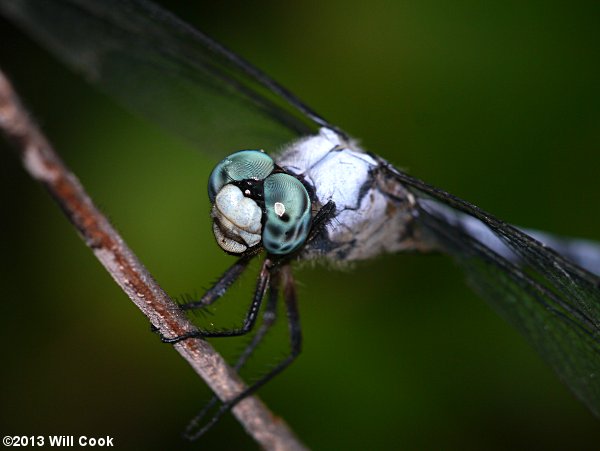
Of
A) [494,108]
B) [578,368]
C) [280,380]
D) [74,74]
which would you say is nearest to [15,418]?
[280,380]

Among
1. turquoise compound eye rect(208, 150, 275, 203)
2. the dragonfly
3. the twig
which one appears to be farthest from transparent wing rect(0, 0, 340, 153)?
the twig

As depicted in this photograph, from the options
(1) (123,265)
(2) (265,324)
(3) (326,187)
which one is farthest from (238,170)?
(2) (265,324)

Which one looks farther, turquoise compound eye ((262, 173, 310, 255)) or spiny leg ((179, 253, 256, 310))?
spiny leg ((179, 253, 256, 310))

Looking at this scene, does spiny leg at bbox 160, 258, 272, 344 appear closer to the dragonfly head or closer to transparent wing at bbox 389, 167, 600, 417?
the dragonfly head

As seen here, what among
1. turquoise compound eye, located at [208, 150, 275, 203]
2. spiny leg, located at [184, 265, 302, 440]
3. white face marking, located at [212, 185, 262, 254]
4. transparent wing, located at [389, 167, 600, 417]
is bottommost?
transparent wing, located at [389, 167, 600, 417]

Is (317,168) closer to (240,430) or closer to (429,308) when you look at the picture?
(429,308)

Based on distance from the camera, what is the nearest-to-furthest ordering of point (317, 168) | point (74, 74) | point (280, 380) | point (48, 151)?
1. point (48, 151)
2. point (317, 168)
3. point (280, 380)
4. point (74, 74)
